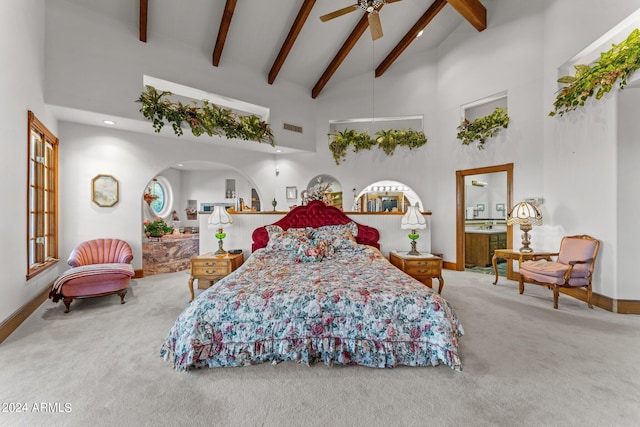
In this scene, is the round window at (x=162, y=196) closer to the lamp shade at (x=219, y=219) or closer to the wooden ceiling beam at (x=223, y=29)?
the wooden ceiling beam at (x=223, y=29)

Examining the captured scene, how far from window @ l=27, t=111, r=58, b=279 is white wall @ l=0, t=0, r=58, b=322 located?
0.71ft

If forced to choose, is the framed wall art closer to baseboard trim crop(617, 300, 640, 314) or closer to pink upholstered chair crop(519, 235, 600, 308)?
pink upholstered chair crop(519, 235, 600, 308)

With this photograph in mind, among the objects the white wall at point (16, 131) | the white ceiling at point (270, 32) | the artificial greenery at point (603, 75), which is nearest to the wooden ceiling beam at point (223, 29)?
the white ceiling at point (270, 32)

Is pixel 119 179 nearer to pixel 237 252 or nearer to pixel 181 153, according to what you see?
pixel 181 153

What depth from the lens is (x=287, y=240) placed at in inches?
161

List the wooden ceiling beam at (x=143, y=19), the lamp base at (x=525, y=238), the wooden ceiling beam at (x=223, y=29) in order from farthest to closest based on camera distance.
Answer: the lamp base at (x=525, y=238), the wooden ceiling beam at (x=223, y=29), the wooden ceiling beam at (x=143, y=19)

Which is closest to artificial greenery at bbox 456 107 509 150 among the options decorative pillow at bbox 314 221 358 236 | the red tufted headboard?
the red tufted headboard

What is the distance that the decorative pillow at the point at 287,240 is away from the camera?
4.01 m

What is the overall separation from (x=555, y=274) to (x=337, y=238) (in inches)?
115

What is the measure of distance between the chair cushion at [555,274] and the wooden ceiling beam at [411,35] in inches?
196

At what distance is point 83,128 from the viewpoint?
4891 mm

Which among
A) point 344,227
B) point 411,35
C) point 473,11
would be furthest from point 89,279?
point 473,11

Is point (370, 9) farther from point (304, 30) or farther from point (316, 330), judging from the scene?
point (316, 330)

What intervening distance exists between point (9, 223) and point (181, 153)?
3093 millimetres
